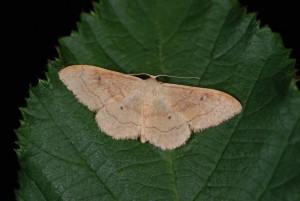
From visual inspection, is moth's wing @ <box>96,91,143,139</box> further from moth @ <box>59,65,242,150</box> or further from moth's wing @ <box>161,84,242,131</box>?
moth's wing @ <box>161,84,242,131</box>

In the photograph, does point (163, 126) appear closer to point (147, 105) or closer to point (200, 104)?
point (147, 105)

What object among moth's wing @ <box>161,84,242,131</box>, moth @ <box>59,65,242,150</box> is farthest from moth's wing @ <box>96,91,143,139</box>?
moth's wing @ <box>161,84,242,131</box>

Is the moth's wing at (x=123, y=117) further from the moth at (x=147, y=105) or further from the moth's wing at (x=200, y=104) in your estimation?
the moth's wing at (x=200, y=104)

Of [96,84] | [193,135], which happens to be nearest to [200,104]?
[193,135]

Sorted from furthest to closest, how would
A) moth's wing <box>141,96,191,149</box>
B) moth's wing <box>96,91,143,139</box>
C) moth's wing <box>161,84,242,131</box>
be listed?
moth's wing <box>96,91,143,139</box>, moth's wing <box>141,96,191,149</box>, moth's wing <box>161,84,242,131</box>

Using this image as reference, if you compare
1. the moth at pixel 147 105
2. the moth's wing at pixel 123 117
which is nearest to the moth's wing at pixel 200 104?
the moth at pixel 147 105

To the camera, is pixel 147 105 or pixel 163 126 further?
pixel 147 105

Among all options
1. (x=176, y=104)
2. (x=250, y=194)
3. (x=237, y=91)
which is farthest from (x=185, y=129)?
(x=250, y=194)

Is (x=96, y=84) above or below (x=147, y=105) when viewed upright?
above
